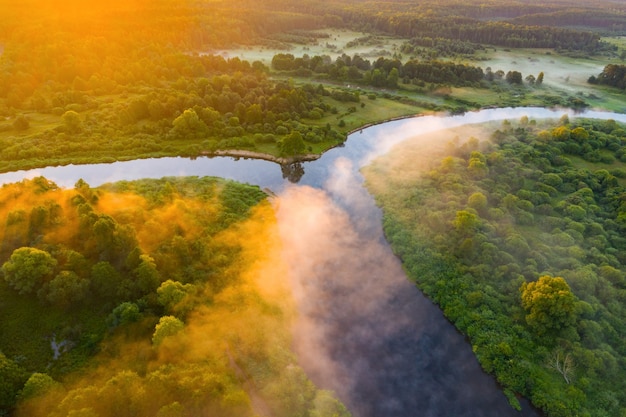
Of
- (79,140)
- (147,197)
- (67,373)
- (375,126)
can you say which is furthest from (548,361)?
(79,140)

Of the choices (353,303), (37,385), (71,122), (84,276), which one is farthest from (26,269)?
(71,122)

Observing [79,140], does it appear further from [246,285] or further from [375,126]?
[375,126]

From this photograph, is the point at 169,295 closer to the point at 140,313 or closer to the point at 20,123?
the point at 140,313

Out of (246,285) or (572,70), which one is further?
(572,70)

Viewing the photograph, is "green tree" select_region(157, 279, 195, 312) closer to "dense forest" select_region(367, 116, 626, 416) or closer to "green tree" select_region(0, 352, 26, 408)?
"green tree" select_region(0, 352, 26, 408)

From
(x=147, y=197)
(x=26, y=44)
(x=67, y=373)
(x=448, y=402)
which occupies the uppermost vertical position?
(x=26, y=44)

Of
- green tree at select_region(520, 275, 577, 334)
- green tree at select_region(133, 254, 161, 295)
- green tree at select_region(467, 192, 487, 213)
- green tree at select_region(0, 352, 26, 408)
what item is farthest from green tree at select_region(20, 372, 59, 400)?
green tree at select_region(467, 192, 487, 213)

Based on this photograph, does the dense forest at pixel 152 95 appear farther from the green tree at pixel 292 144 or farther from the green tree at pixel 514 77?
the green tree at pixel 514 77
